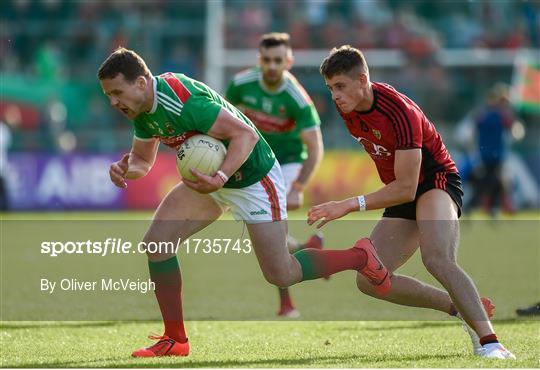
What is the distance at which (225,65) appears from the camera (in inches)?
965

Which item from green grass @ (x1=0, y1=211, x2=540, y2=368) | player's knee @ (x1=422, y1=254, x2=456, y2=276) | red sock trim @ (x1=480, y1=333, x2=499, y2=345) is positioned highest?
player's knee @ (x1=422, y1=254, x2=456, y2=276)

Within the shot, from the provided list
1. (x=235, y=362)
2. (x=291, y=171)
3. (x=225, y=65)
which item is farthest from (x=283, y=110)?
(x=225, y=65)

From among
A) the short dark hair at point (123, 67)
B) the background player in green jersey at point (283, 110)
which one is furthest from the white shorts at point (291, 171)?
the short dark hair at point (123, 67)

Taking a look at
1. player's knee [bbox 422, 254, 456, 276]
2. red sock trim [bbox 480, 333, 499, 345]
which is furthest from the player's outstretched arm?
red sock trim [bbox 480, 333, 499, 345]

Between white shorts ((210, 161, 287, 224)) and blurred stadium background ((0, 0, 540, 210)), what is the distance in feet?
51.5

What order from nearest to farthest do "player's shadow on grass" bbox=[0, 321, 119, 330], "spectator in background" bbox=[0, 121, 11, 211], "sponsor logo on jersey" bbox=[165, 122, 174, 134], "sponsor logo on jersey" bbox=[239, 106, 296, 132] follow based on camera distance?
"sponsor logo on jersey" bbox=[165, 122, 174, 134], "player's shadow on grass" bbox=[0, 321, 119, 330], "sponsor logo on jersey" bbox=[239, 106, 296, 132], "spectator in background" bbox=[0, 121, 11, 211]

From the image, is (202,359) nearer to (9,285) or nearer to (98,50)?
(9,285)

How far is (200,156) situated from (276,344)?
1605 mm

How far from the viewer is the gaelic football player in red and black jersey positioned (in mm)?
6625

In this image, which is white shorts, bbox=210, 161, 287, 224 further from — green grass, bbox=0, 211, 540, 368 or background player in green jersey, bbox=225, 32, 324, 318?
background player in green jersey, bbox=225, 32, 324, 318

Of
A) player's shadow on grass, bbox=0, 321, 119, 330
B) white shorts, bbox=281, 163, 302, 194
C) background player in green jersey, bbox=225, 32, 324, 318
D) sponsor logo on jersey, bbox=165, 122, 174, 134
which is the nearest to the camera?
sponsor logo on jersey, bbox=165, 122, 174, 134

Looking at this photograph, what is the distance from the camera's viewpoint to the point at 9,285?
11.2 meters

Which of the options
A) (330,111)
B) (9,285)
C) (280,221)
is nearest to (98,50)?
(330,111)

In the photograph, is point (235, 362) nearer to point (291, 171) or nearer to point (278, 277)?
point (278, 277)
